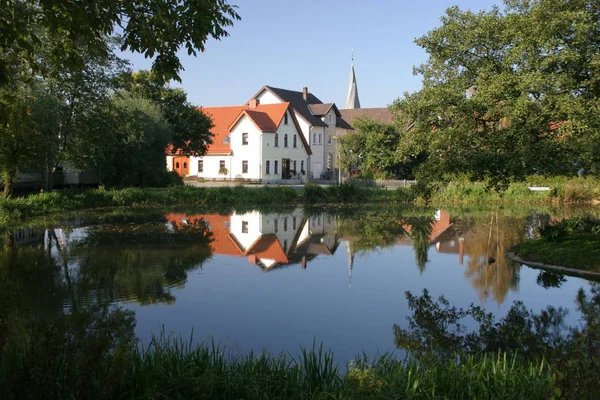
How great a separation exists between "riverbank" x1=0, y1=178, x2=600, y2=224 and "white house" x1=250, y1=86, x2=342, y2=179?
23.2 metres

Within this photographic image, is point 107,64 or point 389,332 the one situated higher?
point 107,64

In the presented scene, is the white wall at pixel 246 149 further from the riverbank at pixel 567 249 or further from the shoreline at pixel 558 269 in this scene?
the shoreline at pixel 558 269

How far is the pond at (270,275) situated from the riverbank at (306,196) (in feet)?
17.2

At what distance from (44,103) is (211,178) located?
32.1 meters

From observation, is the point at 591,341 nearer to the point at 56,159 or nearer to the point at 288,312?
the point at 288,312

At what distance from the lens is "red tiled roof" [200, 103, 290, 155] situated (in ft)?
186

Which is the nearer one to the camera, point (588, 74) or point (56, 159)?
point (588, 74)

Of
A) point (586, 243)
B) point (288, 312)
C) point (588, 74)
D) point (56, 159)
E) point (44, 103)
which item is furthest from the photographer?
point (56, 159)

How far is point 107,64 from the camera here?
29797mm

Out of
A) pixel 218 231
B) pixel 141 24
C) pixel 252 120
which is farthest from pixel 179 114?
pixel 141 24

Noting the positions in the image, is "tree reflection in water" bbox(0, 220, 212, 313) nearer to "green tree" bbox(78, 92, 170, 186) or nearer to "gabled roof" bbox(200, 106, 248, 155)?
"green tree" bbox(78, 92, 170, 186)

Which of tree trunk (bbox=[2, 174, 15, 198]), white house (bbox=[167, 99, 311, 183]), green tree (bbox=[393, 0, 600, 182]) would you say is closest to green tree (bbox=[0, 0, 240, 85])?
green tree (bbox=[393, 0, 600, 182])

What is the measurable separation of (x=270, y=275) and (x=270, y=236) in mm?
8011

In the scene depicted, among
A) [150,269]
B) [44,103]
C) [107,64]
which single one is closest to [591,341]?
[150,269]
